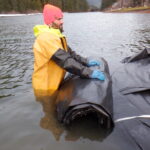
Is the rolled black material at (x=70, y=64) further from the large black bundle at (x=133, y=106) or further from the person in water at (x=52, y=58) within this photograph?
the large black bundle at (x=133, y=106)

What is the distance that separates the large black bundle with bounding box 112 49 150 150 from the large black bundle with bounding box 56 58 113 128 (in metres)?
0.19

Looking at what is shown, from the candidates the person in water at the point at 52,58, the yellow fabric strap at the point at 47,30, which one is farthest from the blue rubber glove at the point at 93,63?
the yellow fabric strap at the point at 47,30

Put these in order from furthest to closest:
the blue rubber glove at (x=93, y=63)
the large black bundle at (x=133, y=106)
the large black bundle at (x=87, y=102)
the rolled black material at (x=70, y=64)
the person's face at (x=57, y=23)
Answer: the blue rubber glove at (x=93, y=63) < the person's face at (x=57, y=23) < the rolled black material at (x=70, y=64) < the large black bundle at (x=87, y=102) < the large black bundle at (x=133, y=106)

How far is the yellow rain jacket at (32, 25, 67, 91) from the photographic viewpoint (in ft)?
16.7

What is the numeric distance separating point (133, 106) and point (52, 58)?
1685 millimetres

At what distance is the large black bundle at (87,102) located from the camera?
4148mm

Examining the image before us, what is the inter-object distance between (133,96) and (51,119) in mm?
1442

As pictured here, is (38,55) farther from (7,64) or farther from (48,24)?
(7,64)

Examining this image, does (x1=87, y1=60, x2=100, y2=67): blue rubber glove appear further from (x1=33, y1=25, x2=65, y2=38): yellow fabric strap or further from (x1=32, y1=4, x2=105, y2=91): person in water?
(x1=33, y1=25, x2=65, y2=38): yellow fabric strap

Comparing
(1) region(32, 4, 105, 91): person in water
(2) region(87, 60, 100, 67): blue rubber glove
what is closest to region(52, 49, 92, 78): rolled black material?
(1) region(32, 4, 105, 91): person in water

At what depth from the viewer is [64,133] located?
4484 millimetres

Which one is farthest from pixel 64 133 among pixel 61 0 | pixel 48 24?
pixel 61 0

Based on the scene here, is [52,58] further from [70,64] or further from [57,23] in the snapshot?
[57,23]

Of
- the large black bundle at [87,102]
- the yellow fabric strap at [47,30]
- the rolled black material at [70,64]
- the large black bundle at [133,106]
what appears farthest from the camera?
the yellow fabric strap at [47,30]
